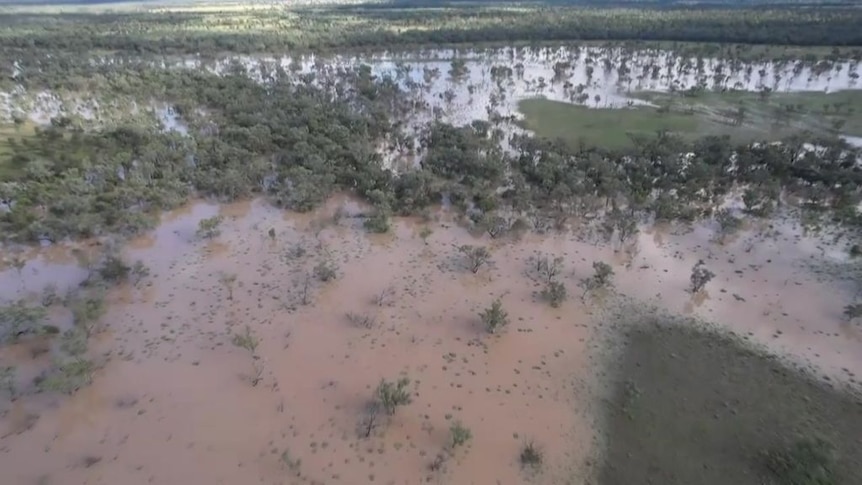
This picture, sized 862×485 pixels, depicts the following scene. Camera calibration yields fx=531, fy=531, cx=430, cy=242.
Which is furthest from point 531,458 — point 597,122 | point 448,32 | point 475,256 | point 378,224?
point 448,32

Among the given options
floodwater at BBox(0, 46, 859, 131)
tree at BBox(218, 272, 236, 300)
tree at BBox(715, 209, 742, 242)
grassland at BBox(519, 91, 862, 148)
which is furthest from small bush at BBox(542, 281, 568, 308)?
floodwater at BBox(0, 46, 859, 131)

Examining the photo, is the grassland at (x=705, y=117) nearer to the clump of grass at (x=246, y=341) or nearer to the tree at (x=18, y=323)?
the clump of grass at (x=246, y=341)

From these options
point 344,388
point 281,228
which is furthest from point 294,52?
point 344,388

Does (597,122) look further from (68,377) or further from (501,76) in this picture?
(68,377)

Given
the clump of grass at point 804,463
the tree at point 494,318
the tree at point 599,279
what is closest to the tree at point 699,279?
the tree at point 599,279

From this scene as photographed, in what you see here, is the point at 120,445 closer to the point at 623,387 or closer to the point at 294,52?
the point at 623,387

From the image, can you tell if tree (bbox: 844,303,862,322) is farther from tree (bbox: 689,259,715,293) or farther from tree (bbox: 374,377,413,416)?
tree (bbox: 374,377,413,416)
